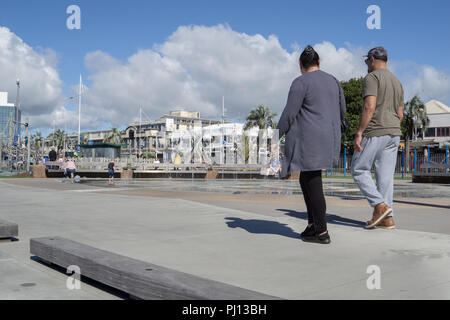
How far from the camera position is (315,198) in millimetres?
4633

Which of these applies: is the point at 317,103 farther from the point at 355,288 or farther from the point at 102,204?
the point at 102,204

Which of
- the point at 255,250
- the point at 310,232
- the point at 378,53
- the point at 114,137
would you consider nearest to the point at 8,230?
the point at 255,250

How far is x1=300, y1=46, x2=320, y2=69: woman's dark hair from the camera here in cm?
480

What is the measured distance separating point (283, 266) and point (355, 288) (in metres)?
0.78

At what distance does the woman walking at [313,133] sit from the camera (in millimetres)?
4543

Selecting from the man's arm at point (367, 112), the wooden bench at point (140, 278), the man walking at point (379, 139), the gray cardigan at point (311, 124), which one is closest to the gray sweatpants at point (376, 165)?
the man walking at point (379, 139)

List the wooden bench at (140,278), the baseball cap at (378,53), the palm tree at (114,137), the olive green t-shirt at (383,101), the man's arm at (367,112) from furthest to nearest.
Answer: the palm tree at (114,137) → the baseball cap at (378,53) → the olive green t-shirt at (383,101) → the man's arm at (367,112) → the wooden bench at (140,278)

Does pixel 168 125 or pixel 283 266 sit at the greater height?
pixel 168 125

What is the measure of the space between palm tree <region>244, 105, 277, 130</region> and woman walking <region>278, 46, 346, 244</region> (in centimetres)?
6417

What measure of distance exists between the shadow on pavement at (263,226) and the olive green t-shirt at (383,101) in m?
1.49

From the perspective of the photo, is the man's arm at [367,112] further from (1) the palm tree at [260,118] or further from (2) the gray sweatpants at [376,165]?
(1) the palm tree at [260,118]

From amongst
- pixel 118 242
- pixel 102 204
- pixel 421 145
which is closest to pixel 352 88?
pixel 421 145

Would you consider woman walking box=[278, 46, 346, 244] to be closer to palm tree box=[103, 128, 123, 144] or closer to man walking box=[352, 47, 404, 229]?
man walking box=[352, 47, 404, 229]

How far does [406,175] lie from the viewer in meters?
34.4
